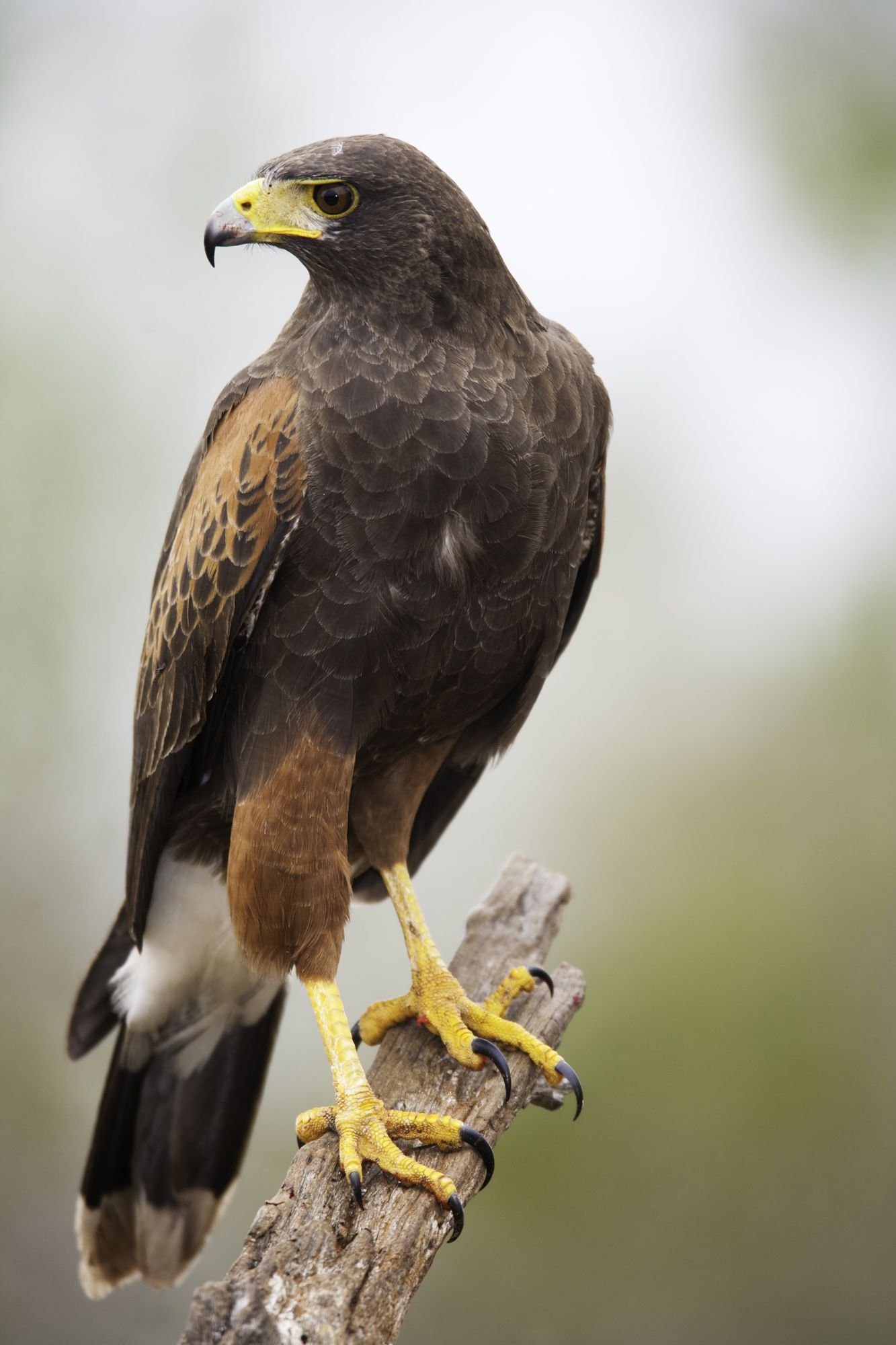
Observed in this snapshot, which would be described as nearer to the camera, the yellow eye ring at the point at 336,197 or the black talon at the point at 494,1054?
the yellow eye ring at the point at 336,197

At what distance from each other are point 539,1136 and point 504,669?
3900mm

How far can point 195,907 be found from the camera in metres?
3.78

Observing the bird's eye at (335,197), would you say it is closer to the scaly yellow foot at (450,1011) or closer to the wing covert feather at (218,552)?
the wing covert feather at (218,552)

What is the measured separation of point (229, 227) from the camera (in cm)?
288

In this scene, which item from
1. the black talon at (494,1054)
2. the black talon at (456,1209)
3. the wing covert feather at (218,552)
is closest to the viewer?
the black talon at (456,1209)

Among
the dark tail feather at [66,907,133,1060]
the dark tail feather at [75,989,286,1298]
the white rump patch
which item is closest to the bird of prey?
the white rump patch

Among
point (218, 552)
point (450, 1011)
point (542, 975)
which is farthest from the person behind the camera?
point (542, 975)

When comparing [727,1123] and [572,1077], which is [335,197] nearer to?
[572,1077]

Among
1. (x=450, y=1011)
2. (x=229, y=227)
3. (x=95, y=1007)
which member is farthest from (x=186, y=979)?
(x=229, y=227)

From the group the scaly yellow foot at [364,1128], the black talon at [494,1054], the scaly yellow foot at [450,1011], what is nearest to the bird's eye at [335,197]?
the scaly yellow foot at [450,1011]

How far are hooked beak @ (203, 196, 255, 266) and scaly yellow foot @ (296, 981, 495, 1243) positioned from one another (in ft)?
6.82

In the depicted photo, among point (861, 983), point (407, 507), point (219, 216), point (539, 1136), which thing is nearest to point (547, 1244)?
point (539, 1136)

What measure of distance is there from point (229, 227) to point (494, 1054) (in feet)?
7.92

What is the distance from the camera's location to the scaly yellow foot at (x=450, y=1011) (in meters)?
3.24
